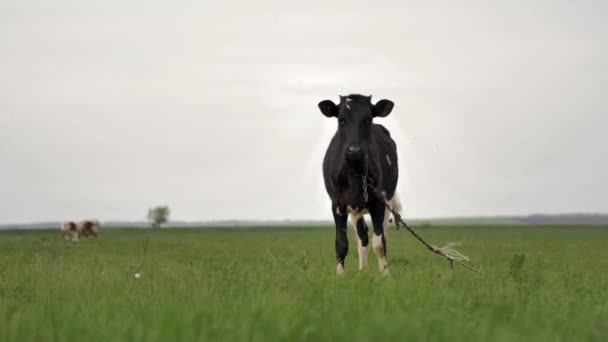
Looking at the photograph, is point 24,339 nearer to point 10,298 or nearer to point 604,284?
point 10,298

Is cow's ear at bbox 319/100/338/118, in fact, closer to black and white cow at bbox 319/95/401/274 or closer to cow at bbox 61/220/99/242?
black and white cow at bbox 319/95/401/274

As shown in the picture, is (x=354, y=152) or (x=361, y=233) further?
(x=361, y=233)

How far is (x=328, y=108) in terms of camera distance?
1167 centimetres

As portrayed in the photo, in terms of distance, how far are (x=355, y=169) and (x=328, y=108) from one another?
1124mm

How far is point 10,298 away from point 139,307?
2.42m

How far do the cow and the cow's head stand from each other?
31.3 meters

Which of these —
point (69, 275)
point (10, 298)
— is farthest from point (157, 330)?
point (69, 275)

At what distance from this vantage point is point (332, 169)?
39.2ft

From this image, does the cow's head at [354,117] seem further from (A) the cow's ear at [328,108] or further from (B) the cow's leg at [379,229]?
(B) the cow's leg at [379,229]

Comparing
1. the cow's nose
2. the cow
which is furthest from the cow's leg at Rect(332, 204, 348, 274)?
the cow

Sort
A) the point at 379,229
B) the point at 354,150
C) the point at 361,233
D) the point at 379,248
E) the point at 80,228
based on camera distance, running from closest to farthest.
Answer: the point at 354,150 → the point at 379,229 → the point at 379,248 → the point at 361,233 → the point at 80,228

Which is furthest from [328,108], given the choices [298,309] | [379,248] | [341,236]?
[298,309]

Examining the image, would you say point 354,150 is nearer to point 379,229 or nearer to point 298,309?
point 379,229

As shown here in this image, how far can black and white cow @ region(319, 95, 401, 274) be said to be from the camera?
11.1 meters
